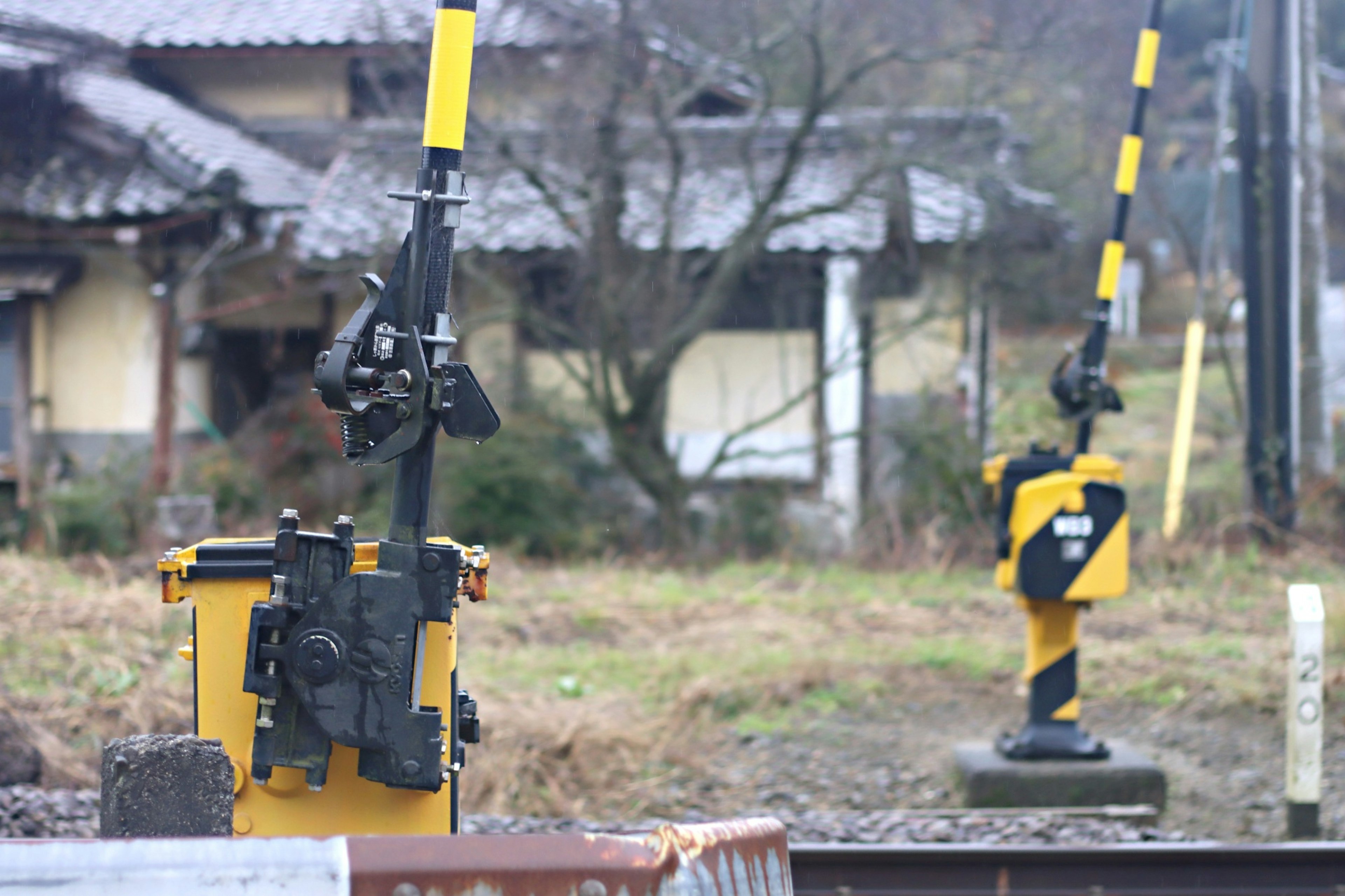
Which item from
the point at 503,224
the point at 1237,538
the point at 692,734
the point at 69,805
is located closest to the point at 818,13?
the point at 503,224

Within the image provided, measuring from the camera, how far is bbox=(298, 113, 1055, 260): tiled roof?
11.3 metres

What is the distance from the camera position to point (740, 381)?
13.1 meters

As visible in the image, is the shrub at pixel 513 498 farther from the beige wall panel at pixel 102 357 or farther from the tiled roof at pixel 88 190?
the tiled roof at pixel 88 190

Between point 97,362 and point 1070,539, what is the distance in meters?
10.7

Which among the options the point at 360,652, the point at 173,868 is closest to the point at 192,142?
the point at 360,652

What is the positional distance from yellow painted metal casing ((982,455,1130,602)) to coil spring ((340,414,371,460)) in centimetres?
328

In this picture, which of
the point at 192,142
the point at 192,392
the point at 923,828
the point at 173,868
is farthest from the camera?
the point at 192,392

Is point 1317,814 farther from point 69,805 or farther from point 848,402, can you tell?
point 848,402

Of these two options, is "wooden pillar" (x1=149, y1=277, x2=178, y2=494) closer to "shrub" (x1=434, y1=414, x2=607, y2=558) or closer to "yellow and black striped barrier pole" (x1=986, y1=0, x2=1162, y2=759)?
"shrub" (x1=434, y1=414, x2=607, y2=558)

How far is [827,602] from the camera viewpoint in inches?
360

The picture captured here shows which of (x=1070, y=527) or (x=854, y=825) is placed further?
(x=1070, y=527)

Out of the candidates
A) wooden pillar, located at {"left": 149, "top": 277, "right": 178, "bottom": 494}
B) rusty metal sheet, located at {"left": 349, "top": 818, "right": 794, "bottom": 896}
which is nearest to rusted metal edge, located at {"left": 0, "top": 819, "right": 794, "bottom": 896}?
rusty metal sheet, located at {"left": 349, "top": 818, "right": 794, "bottom": 896}

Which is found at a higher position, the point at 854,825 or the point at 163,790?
the point at 163,790

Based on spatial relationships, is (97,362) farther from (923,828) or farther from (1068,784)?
(1068,784)
